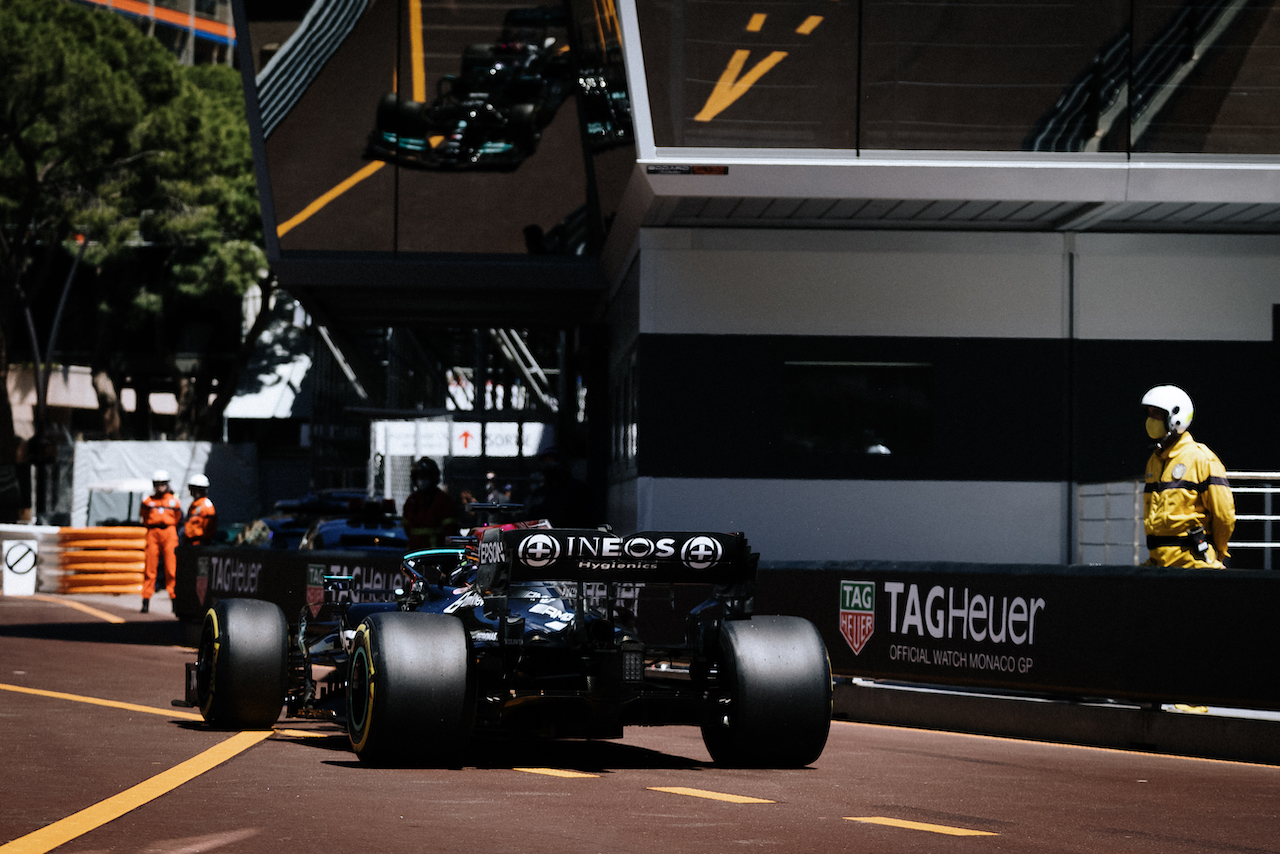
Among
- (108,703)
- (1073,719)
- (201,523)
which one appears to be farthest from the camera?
(201,523)

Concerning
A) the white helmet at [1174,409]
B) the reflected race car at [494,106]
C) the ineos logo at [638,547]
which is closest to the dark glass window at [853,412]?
the reflected race car at [494,106]

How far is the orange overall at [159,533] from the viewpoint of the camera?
80.6 ft

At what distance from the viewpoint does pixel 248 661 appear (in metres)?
10.5

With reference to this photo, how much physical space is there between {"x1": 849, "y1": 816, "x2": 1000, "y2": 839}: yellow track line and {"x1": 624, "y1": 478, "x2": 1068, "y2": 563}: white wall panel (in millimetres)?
9736

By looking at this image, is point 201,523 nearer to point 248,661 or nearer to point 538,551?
point 248,661

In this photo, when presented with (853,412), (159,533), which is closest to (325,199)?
(159,533)

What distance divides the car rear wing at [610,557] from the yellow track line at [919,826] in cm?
165

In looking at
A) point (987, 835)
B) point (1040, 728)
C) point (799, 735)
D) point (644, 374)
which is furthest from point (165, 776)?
point (644, 374)

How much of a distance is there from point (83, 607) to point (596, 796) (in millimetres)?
19828

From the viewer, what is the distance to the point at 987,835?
7.31 meters

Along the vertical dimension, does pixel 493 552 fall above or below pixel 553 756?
above

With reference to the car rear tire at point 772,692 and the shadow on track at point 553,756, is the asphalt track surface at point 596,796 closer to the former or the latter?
the shadow on track at point 553,756

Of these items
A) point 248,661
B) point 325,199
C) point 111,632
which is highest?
point 325,199

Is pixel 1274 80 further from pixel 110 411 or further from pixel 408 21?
pixel 110 411
